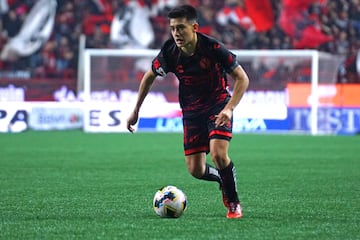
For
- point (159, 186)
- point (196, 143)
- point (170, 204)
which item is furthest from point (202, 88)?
point (159, 186)

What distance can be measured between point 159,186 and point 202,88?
273 cm

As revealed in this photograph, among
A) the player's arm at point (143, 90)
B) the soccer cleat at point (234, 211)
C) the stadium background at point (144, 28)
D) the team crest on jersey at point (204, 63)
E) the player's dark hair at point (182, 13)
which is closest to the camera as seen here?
the player's dark hair at point (182, 13)

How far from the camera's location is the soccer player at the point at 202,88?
7.46m

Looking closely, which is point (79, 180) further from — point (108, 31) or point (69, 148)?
point (108, 31)

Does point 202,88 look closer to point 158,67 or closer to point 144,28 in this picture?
point 158,67

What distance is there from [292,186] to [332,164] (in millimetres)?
3150

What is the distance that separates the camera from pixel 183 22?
24.4 feet

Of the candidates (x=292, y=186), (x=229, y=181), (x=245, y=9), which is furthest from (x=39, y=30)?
(x=229, y=181)

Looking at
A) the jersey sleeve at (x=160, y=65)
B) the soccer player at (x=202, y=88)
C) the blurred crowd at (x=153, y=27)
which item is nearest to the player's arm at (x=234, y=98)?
Result: the soccer player at (x=202, y=88)

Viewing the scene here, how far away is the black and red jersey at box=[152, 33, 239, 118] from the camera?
24.9ft

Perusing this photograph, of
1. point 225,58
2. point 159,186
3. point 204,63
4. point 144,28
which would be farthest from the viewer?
point 144,28

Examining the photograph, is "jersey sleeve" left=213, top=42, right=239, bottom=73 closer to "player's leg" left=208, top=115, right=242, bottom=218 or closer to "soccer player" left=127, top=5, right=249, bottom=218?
"soccer player" left=127, top=5, right=249, bottom=218

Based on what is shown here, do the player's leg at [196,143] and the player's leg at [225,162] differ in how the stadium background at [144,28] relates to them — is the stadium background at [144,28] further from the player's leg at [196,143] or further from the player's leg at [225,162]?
the player's leg at [225,162]

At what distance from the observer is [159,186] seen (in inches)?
408
